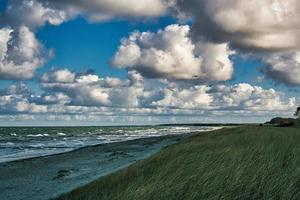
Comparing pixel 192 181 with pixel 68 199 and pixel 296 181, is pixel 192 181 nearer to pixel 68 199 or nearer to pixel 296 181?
pixel 296 181

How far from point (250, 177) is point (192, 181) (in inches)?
53.5

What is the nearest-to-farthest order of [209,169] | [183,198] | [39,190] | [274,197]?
1. [274,197]
2. [183,198]
3. [209,169]
4. [39,190]

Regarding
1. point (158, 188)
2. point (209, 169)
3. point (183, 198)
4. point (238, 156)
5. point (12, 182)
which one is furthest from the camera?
point (12, 182)

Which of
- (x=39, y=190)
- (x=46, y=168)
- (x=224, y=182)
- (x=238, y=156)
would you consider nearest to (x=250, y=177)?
(x=224, y=182)

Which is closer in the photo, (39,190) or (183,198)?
(183,198)

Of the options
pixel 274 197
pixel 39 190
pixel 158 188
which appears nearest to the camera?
pixel 274 197

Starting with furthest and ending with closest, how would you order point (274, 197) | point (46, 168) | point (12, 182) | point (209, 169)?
point (46, 168)
point (12, 182)
point (209, 169)
point (274, 197)

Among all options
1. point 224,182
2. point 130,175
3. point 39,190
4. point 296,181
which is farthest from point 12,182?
point 296,181

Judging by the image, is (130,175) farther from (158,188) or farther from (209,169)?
(158,188)

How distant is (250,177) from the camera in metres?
9.59

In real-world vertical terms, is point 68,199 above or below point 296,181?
below

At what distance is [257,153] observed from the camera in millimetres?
14078

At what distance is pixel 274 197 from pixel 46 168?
17.6 meters

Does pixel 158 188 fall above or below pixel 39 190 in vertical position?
above
